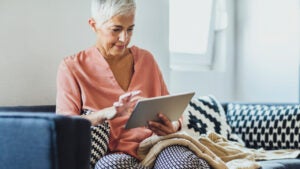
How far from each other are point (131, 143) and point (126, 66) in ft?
1.17

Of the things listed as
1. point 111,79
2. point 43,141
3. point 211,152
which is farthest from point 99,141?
point 43,141

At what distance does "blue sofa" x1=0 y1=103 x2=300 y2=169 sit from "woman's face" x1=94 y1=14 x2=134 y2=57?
2.43 feet

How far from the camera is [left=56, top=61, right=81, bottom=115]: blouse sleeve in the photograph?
1.71 meters

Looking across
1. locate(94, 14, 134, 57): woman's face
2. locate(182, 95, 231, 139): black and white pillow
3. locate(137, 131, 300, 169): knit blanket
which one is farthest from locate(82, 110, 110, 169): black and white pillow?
locate(182, 95, 231, 139): black and white pillow

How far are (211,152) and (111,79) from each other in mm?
487

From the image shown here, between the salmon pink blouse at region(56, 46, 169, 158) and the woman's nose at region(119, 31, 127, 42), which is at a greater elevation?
the woman's nose at region(119, 31, 127, 42)

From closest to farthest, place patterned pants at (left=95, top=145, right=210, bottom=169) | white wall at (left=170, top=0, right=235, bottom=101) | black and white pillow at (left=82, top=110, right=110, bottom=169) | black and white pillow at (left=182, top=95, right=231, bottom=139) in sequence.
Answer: patterned pants at (left=95, top=145, right=210, bottom=169) → black and white pillow at (left=82, top=110, right=110, bottom=169) → black and white pillow at (left=182, top=95, right=231, bottom=139) → white wall at (left=170, top=0, right=235, bottom=101)

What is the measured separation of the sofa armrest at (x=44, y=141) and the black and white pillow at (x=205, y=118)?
Result: 46.6 inches

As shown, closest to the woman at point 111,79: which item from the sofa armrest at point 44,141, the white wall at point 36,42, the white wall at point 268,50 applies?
the white wall at point 36,42

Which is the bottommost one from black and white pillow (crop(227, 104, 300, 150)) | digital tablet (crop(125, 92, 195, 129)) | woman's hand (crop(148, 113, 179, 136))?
black and white pillow (crop(227, 104, 300, 150))

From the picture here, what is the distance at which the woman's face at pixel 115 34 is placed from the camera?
1806mm

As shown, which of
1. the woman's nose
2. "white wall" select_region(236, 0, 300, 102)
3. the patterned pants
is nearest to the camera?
the patterned pants

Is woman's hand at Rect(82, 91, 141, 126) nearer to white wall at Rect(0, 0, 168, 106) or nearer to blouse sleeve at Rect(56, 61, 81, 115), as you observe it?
blouse sleeve at Rect(56, 61, 81, 115)

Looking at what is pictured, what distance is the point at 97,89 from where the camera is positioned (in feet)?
5.92
